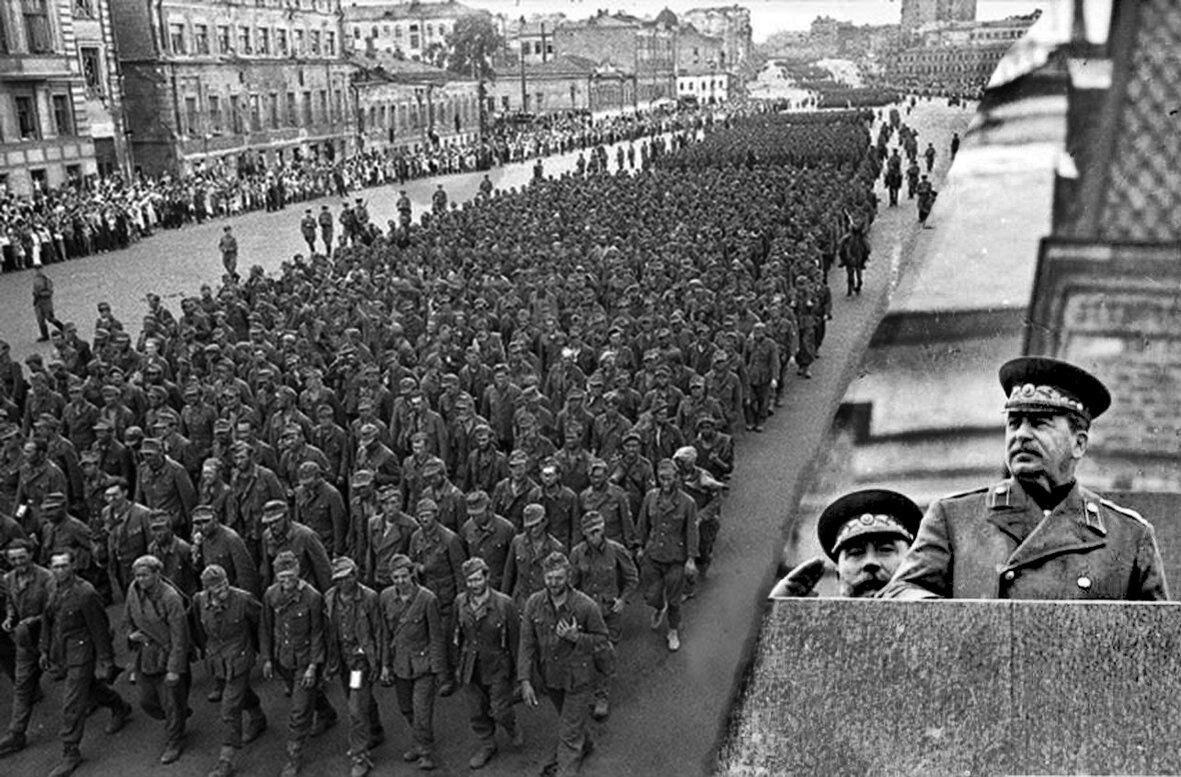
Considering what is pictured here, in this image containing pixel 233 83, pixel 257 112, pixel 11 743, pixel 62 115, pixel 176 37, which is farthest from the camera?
pixel 257 112

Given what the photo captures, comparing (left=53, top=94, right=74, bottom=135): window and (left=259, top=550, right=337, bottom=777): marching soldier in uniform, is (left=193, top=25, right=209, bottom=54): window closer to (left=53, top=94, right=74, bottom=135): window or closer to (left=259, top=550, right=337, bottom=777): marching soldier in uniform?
(left=53, top=94, right=74, bottom=135): window

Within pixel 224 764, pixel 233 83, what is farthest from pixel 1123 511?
pixel 233 83

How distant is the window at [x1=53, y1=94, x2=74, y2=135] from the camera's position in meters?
31.6

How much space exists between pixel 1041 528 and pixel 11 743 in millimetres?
6652

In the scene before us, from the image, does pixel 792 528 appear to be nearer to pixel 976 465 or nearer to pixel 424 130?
pixel 976 465

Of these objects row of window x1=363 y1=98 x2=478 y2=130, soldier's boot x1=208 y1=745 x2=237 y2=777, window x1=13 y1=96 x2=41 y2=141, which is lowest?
soldier's boot x1=208 y1=745 x2=237 y2=777

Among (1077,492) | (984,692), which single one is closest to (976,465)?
(1077,492)

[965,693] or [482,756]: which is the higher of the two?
[965,693]

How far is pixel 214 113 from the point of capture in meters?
41.2

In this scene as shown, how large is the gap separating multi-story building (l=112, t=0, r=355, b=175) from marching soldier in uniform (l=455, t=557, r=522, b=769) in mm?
36831

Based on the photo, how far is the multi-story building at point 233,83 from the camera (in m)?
38.4

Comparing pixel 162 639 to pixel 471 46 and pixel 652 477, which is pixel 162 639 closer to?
pixel 652 477

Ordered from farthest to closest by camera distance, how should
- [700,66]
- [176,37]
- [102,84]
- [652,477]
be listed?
[700,66] < [176,37] < [102,84] < [652,477]

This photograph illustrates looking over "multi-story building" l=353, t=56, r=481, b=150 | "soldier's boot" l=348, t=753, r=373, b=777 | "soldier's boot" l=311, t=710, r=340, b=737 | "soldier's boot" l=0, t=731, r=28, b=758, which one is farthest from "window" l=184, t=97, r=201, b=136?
"soldier's boot" l=348, t=753, r=373, b=777
